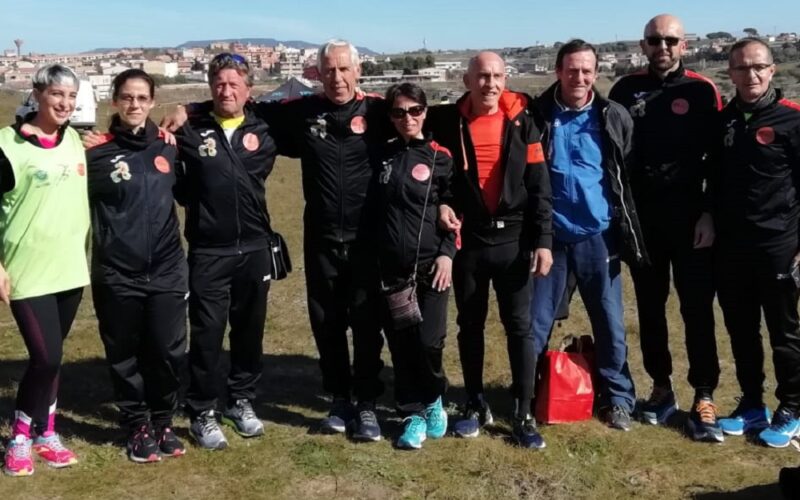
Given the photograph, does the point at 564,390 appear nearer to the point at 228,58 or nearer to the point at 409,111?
the point at 409,111

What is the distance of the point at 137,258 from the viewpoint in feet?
13.7

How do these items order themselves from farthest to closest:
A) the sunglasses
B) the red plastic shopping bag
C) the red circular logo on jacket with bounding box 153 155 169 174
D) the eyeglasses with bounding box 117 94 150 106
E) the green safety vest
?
the red plastic shopping bag
the sunglasses
the red circular logo on jacket with bounding box 153 155 169 174
the eyeglasses with bounding box 117 94 150 106
the green safety vest

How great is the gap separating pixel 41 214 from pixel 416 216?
1.97 meters

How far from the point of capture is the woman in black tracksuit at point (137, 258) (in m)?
4.12

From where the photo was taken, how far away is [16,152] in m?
3.89

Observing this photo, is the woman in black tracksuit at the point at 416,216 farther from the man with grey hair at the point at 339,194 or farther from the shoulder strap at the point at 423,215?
the man with grey hair at the point at 339,194

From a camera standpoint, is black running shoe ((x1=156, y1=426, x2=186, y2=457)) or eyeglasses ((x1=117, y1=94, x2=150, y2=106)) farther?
black running shoe ((x1=156, y1=426, x2=186, y2=457))

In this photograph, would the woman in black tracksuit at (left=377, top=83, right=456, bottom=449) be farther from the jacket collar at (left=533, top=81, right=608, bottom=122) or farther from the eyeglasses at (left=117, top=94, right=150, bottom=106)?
the eyeglasses at (left=117, top=94, right=150, bottom=106)

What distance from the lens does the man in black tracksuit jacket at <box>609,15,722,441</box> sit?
4.73 m

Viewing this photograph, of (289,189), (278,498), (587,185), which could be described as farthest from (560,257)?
(289,189)

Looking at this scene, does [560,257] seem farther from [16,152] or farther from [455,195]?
[16,152]

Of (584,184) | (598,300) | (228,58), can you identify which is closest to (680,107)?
(584,184)

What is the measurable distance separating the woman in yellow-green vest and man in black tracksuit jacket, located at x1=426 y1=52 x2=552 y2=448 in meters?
1.99

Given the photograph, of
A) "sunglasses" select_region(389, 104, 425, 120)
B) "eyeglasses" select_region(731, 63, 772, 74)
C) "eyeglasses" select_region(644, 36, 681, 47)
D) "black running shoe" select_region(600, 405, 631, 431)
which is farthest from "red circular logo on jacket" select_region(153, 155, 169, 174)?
"eyeglasses" select_region(731, 63, 772, 74)
